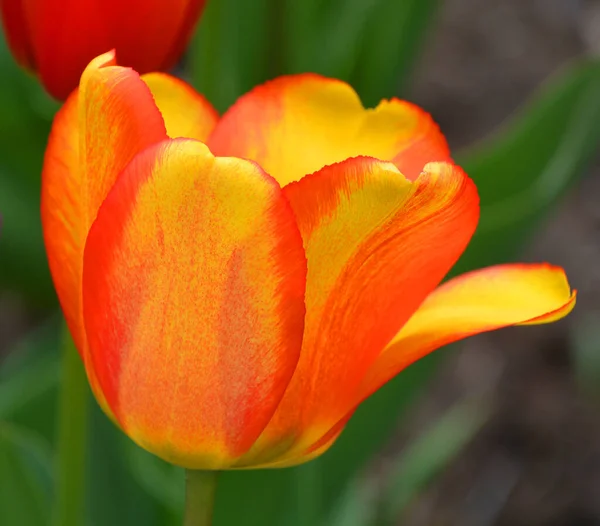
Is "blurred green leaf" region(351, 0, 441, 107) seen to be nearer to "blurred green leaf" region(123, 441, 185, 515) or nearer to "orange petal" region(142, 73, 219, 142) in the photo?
"blurred green leaf" region(123, 441, 185, 515)

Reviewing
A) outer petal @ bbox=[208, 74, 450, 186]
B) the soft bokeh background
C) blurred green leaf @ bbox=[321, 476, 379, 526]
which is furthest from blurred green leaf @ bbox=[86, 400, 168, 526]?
outer petal @ bbox=[208, 74, 450, 186]

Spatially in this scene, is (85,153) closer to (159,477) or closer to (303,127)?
(303,127)

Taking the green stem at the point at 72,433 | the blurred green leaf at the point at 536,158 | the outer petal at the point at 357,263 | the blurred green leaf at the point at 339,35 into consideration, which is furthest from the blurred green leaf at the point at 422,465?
the outer petal at the point at 357,263

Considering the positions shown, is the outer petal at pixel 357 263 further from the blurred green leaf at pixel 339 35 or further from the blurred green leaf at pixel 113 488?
the blurred green leaf at pixel 339 35

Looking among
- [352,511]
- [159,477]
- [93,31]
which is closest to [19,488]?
[159,477]

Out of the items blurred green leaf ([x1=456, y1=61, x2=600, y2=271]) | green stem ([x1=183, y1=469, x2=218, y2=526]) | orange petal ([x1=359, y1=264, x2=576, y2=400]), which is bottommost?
blurred green leaf ([x1=456, y1=61, x2=600, y2=271])

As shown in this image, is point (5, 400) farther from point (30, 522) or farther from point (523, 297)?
point (523, 297)
